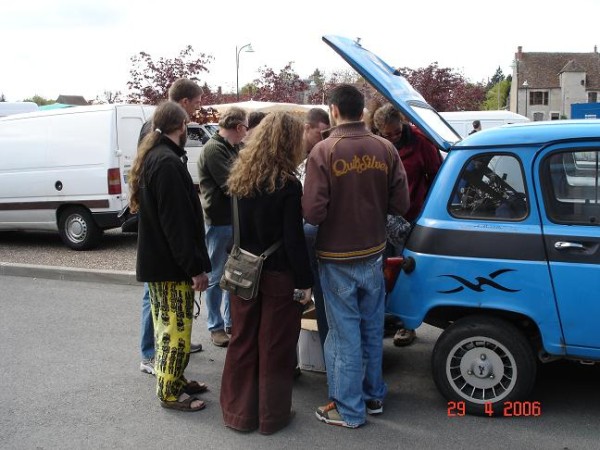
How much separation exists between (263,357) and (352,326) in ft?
1.81

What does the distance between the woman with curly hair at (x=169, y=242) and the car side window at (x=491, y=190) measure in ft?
5.29

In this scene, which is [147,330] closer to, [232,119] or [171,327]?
[171,327]

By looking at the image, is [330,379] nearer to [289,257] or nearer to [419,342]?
[289,257]

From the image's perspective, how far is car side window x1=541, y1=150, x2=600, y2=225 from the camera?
3.68 m

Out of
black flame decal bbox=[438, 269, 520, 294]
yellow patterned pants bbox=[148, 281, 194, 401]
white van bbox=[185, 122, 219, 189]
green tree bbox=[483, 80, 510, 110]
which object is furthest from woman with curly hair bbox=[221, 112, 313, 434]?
green tree bbox=[483, 80, 510, 110]

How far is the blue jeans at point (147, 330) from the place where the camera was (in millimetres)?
4742

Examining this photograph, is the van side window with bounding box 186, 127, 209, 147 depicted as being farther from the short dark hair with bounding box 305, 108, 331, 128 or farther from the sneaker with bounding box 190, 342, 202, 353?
the short dark hair with bounding box 305, 108, 331, 128

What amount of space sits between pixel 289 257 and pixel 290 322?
1.36 ft

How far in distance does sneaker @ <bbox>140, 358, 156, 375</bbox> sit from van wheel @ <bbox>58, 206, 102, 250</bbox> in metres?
5.09

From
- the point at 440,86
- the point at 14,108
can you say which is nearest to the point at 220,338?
the point at 14,108

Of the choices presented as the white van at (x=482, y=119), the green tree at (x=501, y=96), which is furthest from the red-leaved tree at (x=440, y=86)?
the green tree at (x=501, y=96)

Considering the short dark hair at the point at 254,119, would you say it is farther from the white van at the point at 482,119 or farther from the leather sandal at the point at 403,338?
the white van at the point at 482,119

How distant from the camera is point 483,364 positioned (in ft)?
12.8

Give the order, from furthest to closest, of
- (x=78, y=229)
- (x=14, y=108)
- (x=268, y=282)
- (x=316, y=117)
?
(x=14, y=108), (x=78, y=229), (x=316, y=117), (x=268, y=282)
